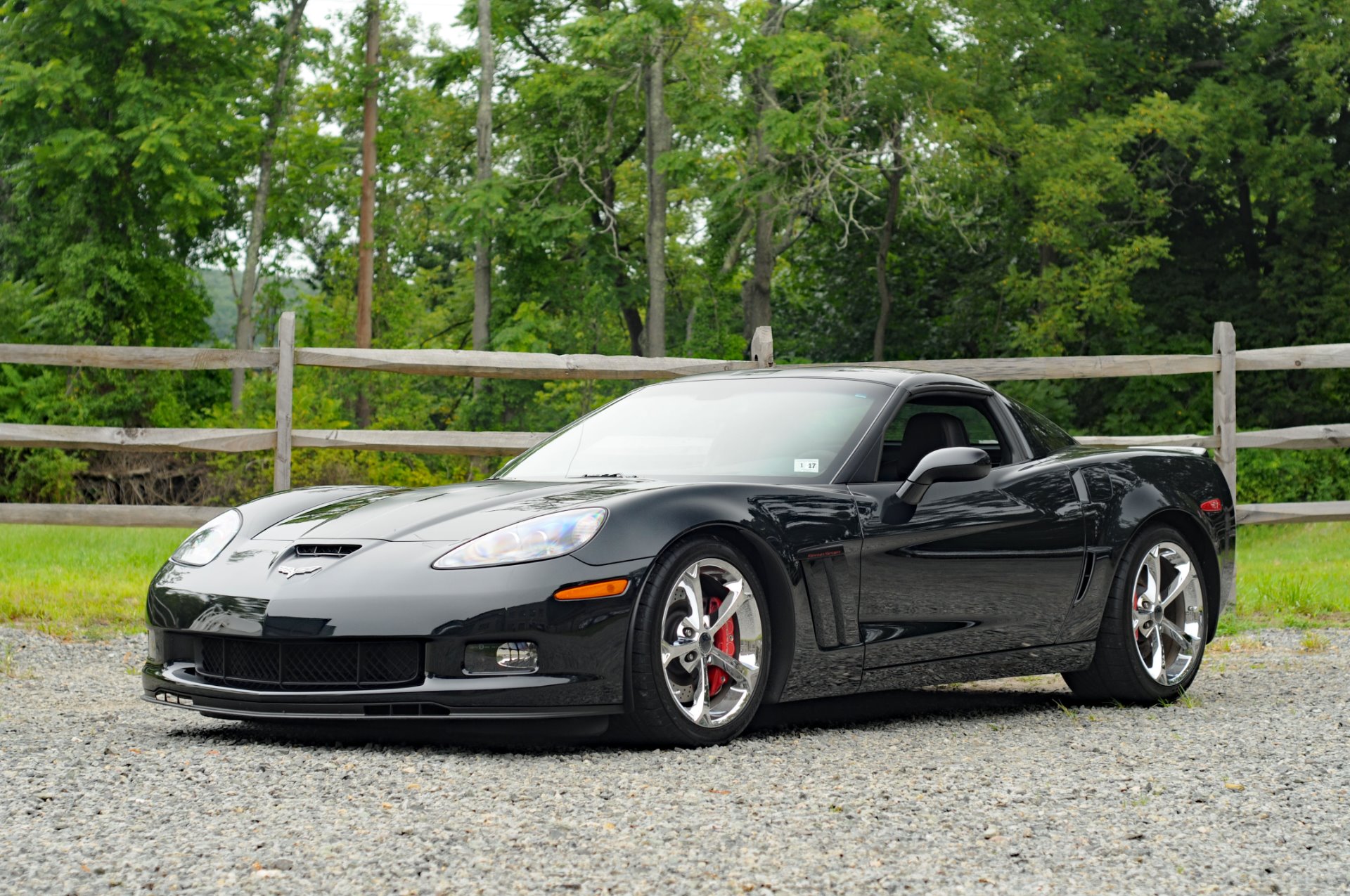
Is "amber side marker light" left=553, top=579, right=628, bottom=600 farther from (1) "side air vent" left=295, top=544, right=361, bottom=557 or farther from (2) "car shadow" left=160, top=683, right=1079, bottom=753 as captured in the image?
(1) "side air vent" left=295, top=544, right=361, bottom=557

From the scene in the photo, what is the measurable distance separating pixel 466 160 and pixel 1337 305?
21.3 m

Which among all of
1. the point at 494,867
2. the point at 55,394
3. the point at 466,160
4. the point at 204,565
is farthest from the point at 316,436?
the point at 466,160

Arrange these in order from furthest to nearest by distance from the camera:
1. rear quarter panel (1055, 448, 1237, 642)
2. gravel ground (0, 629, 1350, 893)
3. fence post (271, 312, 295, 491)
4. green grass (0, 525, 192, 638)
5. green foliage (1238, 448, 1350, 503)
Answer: green foliage (1238, 448, 1350, 503)
fence post (271, 312, 295, 491)
green grass (0, 525, 192, 638)
rear quarter panel (1055, 448, 1237, 642)
gravel ground (0, 629, 1350, 893)

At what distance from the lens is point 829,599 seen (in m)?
5.29

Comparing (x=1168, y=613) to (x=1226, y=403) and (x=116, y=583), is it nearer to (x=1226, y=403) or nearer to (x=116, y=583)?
(x=1226, y=403)

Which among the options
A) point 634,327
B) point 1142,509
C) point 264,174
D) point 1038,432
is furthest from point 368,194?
point 1142,509

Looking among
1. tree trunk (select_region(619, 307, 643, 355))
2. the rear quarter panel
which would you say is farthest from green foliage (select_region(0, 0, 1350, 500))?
the rear quarter panel

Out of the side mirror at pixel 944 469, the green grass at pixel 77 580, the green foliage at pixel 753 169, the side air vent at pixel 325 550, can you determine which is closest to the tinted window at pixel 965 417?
the side mirror at pixel 944 469

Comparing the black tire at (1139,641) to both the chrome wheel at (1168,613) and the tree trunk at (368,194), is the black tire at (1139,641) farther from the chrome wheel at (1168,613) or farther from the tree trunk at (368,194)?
the tree trunk at (368,194)

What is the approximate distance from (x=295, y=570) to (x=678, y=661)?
4.19 ft

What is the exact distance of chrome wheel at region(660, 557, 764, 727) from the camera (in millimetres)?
4871

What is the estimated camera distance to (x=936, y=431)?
20.5ft

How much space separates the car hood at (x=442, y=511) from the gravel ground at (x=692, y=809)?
25.7 inches

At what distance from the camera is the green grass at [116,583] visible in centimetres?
936
